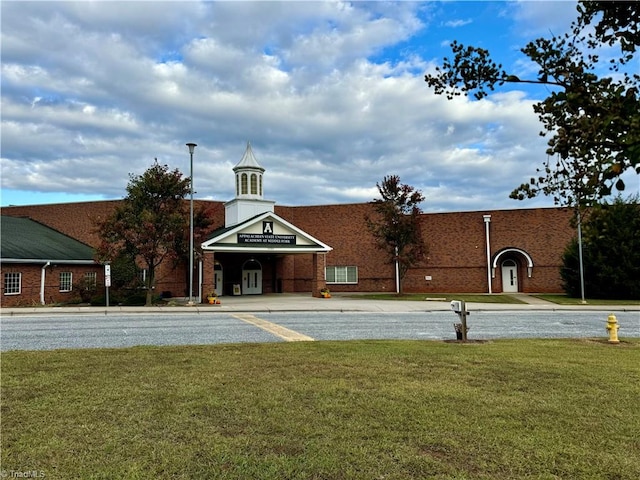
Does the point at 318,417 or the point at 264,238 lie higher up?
the point at 264,238

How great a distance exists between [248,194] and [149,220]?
12.1m

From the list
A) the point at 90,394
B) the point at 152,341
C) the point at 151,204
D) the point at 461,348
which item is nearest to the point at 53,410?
the point at 90,394

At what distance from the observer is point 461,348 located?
33.0ft

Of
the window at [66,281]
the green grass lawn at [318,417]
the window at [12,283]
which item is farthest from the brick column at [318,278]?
the green grass lawn at [318,417]

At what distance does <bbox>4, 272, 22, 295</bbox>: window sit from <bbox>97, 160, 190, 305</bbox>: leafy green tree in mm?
4528

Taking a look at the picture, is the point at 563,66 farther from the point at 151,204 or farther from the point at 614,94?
the point at 151,204

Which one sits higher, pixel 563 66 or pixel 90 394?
pixel 563 66

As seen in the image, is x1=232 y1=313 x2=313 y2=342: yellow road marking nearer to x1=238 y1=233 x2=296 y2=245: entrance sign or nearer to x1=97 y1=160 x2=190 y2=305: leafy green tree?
x1=97 y1=160 x2=190 y2=305: leafy green tree

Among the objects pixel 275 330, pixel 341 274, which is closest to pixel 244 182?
pixel 341 274

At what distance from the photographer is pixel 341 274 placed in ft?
128

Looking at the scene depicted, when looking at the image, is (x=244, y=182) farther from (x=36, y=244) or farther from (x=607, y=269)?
(x=607, y=269)

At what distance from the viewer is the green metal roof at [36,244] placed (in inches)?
1083

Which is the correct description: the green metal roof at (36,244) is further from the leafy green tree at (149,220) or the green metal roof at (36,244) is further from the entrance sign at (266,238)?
the entrance sign at (266,238)

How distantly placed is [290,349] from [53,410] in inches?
192
